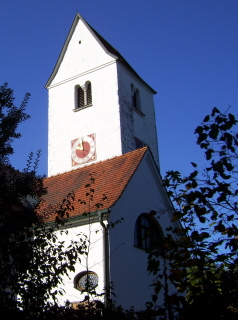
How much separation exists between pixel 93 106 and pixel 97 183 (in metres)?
12.5

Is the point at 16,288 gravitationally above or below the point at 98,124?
below

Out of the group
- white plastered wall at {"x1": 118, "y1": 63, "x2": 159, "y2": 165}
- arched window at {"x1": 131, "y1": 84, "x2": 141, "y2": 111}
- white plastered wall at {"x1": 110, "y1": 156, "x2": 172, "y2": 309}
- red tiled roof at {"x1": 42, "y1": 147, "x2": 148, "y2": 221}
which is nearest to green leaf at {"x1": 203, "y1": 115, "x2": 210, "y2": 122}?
white plastered wall at {"x1": 110, "y1": 156, "x2": 172, "y2": 309}

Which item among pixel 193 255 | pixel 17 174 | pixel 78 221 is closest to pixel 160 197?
pixel 78 221

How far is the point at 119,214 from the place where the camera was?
44.0 ft

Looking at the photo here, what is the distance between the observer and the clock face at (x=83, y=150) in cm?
2556

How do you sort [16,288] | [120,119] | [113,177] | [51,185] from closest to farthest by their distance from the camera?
[16,288] → [113,177] → [51,185] → [120,119]

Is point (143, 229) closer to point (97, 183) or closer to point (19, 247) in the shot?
point (97, 183)

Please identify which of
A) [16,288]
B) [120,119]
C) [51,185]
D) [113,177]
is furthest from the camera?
[120,119]

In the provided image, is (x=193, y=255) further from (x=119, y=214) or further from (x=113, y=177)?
(x=113, y=177)

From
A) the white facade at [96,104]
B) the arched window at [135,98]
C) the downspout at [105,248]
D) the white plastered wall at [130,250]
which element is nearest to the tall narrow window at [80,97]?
the white facade at [96,104]

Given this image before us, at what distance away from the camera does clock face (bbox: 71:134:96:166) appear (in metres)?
25.6

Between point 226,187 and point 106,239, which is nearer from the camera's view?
point 226,187

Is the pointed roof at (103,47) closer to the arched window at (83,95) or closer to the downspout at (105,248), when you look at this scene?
the arched window at (83,95)

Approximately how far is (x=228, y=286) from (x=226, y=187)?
3.62 ft
